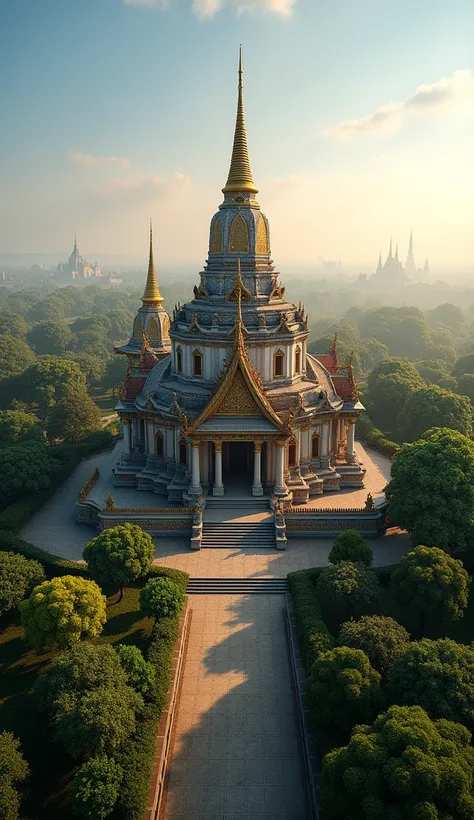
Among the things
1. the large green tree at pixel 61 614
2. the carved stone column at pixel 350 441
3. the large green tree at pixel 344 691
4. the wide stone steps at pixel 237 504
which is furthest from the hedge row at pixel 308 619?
the carved stone column at pixel 350 441

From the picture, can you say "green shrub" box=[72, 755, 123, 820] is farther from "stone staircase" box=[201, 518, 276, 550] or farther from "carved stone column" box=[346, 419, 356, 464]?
"carved stone column" box=[346, 419, 356, 464]

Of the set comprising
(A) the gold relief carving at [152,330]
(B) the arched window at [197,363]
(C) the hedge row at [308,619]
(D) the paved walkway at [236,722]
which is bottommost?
(D) the paved walkway at [236,722]

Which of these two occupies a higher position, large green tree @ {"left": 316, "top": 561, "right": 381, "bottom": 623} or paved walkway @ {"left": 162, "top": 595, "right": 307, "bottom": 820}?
large green tree @ {"left": 316, "top": 561, "right": 381, "bottom": 623}

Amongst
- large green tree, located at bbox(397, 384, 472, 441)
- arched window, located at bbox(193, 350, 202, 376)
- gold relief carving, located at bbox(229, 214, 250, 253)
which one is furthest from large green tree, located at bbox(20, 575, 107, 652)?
large green tree, located at bbox(397, 384, 472, 441)

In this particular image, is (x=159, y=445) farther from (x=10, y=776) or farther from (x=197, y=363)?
(x=10, y=776)

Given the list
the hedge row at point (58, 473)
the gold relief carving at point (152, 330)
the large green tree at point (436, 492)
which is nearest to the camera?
the large green tree at point (436, 492)

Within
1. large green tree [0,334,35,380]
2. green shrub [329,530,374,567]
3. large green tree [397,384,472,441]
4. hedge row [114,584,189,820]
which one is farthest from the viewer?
large green tree [0,334,35,380]

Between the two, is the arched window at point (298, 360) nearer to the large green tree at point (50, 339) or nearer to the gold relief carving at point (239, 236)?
the gold relief carving at point (239, 236)
